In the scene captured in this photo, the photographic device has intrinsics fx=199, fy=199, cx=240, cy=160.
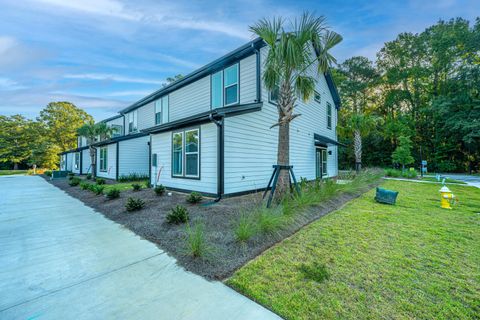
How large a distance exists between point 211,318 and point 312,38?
6.80 m

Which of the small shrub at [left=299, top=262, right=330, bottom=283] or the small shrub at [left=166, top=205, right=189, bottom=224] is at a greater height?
the small shrub at [left=166, top=205, right=189, bottom=224]

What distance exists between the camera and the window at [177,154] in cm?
866

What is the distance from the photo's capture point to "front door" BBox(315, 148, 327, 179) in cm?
1342

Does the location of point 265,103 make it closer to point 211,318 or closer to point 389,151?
point 211,318

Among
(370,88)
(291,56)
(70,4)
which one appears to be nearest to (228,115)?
(291,56)

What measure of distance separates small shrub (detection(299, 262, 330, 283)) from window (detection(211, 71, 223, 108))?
7772 millimetres

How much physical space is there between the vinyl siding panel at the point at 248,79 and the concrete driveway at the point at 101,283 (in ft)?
20.9

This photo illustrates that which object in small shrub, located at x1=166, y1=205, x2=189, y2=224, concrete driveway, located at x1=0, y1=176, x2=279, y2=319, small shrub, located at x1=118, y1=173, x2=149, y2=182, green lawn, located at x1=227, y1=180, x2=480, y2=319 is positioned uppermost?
small shrub, located at x1=118, y1=173, x2=149, y2=182

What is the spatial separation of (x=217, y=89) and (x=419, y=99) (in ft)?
94.0

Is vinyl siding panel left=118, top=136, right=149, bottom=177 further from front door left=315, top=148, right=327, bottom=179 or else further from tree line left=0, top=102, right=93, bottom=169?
tree line left=0, top=102, right=93, bottom=169

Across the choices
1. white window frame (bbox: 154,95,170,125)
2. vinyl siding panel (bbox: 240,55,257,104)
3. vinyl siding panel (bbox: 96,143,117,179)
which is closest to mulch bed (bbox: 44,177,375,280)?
vinyl siding panel (bbox: 240,55,257,104)

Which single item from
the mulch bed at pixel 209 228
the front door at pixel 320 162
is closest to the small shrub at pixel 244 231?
the mulch bed at pixel 209 228

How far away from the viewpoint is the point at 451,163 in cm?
2181

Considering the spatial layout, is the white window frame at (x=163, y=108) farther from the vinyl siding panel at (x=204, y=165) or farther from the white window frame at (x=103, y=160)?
the white window frame at (x=103, y=160)
